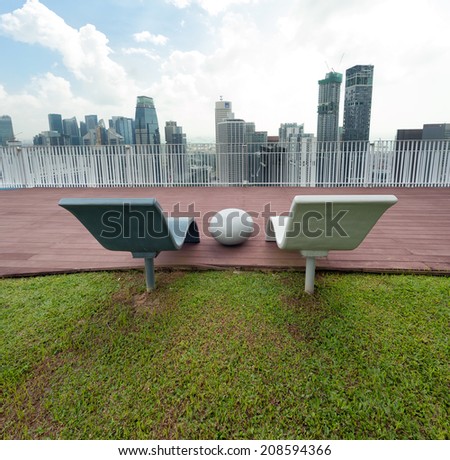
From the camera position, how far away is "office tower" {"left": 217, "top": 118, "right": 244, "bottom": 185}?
9102 millimetres

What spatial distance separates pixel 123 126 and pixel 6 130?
4.23 metres

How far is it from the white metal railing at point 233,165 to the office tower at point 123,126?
205 centimetres

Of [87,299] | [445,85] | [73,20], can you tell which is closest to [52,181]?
[73,20]

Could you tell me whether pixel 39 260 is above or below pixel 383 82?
below

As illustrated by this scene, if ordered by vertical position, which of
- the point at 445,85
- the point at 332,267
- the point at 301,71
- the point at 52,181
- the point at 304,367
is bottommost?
the point at 304,367

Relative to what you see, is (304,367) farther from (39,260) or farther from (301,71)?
(301,71)

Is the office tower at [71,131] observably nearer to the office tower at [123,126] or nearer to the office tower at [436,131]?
the office tower at [123,126]

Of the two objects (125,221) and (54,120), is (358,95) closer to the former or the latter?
(125,221)

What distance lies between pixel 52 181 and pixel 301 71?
1060cm

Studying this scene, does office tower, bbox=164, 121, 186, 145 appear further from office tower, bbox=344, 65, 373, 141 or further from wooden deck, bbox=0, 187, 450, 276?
office tower, bbox=344, 65, 373, 141

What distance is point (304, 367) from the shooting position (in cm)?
195

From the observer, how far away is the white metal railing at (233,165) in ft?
28.4

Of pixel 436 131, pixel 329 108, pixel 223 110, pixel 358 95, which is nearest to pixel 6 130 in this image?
pixel 223 110

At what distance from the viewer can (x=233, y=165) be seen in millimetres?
9203
